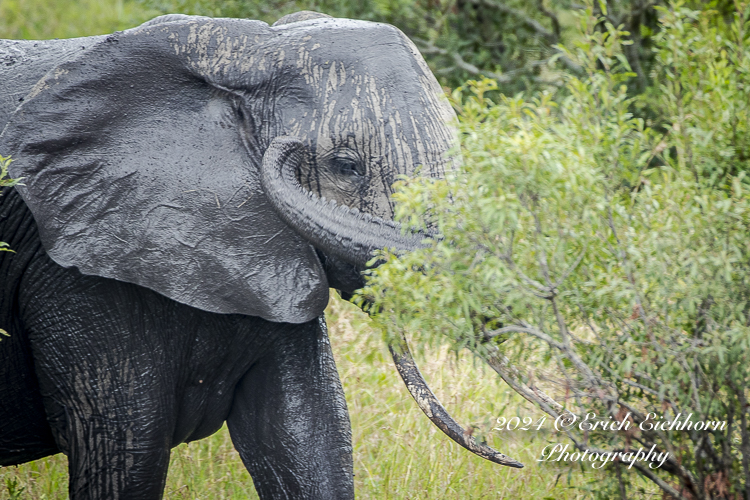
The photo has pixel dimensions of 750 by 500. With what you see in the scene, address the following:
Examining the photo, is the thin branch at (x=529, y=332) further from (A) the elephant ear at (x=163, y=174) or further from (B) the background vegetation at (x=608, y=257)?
(A) the elephant ear at (x=163, y=174)

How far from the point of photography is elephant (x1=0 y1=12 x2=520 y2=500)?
2.58 m

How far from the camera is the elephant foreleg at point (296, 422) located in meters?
3.05

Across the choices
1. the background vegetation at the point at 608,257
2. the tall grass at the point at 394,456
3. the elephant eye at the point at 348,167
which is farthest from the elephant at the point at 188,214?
the tall grass at the point at 394,456

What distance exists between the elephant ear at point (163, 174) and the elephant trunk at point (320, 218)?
0.51 feet

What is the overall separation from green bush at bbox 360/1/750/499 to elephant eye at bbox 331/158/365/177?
1.00 ft

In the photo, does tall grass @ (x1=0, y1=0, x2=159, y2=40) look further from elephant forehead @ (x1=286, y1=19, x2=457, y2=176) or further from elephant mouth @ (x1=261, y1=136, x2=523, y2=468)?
elephant mouth @ (x1=261, y1=136, x2=523, y2=468)

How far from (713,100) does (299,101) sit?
1123mm

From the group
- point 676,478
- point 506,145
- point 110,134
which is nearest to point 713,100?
point 506,145

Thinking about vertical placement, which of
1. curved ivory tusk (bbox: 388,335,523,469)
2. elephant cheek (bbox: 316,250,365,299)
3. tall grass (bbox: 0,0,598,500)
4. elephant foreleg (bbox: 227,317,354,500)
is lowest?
tall grass (bbox: 0,0,598,500)

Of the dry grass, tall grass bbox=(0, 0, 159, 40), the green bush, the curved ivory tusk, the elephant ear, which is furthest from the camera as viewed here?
tall grass bbox=(0, 0, 159, 40)

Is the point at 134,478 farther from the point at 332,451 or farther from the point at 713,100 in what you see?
the point at 713,100

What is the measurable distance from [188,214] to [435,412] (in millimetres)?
936

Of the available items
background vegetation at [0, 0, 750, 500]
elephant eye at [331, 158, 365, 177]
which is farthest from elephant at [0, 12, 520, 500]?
background vegetation at [0, 0, 750, 500]

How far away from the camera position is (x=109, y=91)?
2.80 metres
